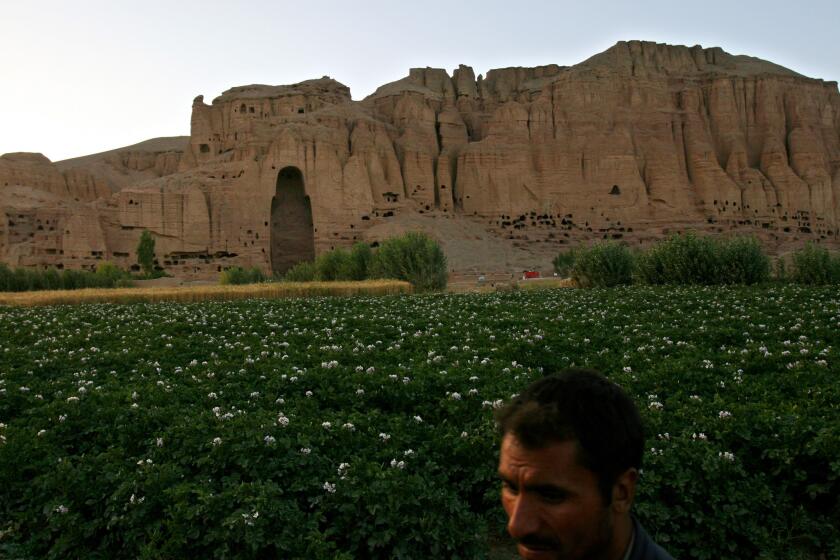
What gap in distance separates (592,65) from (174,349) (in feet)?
278

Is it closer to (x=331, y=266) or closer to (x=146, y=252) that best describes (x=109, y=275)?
(x=146, y=252)

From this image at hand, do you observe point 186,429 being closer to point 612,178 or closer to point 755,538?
point 755,538

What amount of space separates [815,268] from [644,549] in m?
27.3

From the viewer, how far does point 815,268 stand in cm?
2553

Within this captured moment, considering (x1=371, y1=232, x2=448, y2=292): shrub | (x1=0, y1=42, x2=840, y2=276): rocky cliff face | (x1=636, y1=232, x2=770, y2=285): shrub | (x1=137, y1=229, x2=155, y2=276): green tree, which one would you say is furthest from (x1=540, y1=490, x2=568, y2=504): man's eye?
(x1=137, y1=229, x2=155, y2=276): green tree

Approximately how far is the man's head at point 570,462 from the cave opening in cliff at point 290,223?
68.9 meters

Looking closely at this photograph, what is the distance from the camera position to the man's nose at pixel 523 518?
2.25 metres

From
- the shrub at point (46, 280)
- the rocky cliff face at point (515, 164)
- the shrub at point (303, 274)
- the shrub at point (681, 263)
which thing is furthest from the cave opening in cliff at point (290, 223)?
the shrub at point (681, 263)

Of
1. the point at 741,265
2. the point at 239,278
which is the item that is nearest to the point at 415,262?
the point at 741,265

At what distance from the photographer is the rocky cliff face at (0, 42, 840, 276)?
6738 centimetres

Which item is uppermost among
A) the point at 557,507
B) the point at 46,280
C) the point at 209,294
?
the point at 46,280

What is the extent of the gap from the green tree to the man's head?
6430 cm

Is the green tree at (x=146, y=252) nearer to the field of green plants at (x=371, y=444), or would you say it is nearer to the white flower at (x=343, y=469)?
the field of green plants at (x=371, y=444)

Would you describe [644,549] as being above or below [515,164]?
below
